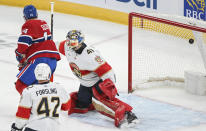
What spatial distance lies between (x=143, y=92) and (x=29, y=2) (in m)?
4.58

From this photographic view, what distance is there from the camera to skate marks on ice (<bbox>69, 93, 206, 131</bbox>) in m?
5.94

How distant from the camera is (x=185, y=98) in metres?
6.82

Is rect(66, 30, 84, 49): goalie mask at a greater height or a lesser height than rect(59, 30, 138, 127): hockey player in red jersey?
greater

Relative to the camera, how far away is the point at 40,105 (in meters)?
4.46

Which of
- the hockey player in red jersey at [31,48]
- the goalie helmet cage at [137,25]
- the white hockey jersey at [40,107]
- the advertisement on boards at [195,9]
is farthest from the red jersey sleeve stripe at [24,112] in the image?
the advertisement on boards at [195,9]

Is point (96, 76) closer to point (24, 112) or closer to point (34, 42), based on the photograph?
point (34, 42)

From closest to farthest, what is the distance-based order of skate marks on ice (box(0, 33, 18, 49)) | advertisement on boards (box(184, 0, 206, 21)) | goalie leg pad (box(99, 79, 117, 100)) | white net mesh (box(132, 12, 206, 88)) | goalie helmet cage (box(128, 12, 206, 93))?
goalie leg pad (box(99, 79, 117, 100)), goalie helmet cage (box(128, 12, 206, 93)), white net mesh (box(132, 12, 206, 88)), advertisement on boards (box(184, 0, 206, 21)), skate marks on ice (box(0, 33, 18, 49))

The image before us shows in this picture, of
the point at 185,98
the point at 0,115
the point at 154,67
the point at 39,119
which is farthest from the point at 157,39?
the point at 39,119

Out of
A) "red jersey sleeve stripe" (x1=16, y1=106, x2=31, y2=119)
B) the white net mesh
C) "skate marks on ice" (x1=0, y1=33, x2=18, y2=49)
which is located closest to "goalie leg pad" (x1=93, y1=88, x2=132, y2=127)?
the white net mesh

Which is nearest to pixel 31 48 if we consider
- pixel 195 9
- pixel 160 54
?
pixel 160 54

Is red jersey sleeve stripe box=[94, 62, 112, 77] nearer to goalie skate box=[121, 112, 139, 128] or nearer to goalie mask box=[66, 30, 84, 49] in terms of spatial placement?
goalie mask box=[66, 30, 84, 49]

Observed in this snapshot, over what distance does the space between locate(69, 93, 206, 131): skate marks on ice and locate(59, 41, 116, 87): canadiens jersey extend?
0.36 m

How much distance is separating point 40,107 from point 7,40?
4978 millimetres

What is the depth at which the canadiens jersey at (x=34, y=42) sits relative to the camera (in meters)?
5.86
